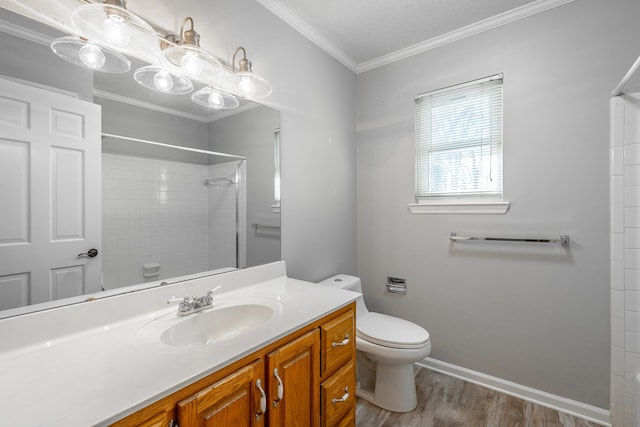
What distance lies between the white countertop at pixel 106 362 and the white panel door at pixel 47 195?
12 centimetres

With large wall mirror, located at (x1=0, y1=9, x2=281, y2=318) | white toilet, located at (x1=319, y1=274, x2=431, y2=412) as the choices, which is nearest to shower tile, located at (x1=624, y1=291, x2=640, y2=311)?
white toilet, located at (x1=319, y1=274, x2=431, y2=412)

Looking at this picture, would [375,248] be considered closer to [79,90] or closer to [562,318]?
[562,318]

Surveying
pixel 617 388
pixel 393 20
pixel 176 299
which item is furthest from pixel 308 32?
pixel 617 388

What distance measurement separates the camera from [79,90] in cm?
101

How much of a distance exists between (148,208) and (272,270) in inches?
29.2

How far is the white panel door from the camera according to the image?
86cm

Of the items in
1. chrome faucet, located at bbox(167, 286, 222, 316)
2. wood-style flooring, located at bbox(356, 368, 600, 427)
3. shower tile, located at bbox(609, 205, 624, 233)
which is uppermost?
shower tile, located at bbox(609, 205, 624, 233)

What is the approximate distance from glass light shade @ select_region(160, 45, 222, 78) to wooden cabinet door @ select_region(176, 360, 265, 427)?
1242 millimetres

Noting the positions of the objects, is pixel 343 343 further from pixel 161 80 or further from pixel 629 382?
pixel 629 382

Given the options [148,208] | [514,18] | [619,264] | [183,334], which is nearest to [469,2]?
[514,18]

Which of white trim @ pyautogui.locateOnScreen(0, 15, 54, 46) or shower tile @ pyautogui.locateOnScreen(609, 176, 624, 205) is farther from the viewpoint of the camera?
shower tile @ pyautogui.locateOnScreen(609, 176, 624, 205)

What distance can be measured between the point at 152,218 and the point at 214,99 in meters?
0.65

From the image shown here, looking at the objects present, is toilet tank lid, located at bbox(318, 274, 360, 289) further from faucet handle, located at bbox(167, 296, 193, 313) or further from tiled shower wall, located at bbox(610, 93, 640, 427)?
tiled shower wall, located at bbox(610, 93, 640, 427)

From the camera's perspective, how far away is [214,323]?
46.6 inches
